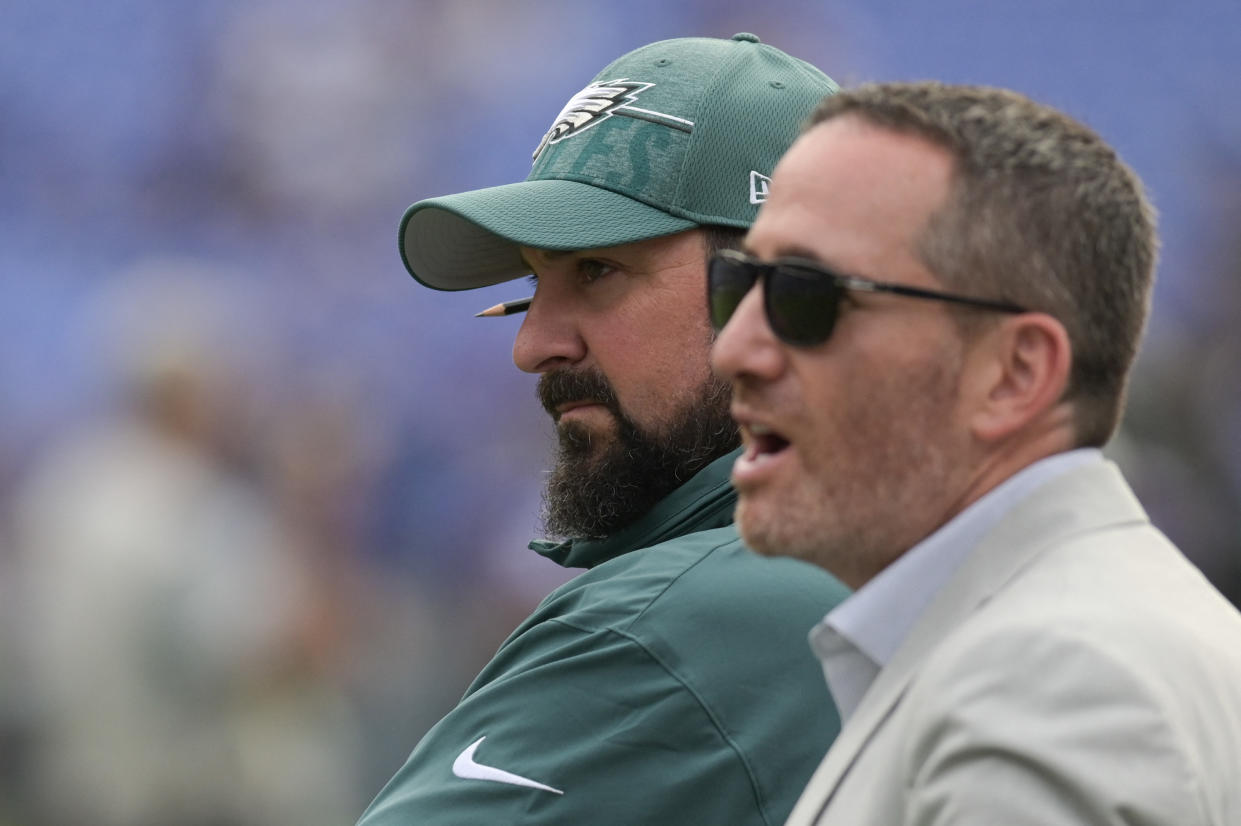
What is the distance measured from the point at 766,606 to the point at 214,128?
434cm

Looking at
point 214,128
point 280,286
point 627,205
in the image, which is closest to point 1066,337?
point 627,205

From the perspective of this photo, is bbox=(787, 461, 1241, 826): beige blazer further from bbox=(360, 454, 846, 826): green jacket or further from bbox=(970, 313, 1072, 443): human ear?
bbox=(360, 454, 846, 826): green jacket

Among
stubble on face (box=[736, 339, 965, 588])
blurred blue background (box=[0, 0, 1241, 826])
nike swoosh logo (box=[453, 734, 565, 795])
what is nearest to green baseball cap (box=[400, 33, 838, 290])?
nike swoosh logo (box=[453, 734, 565, 795])

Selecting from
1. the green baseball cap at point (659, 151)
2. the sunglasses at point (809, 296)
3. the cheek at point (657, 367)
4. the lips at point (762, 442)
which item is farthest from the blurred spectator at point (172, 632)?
the sunglasses at point (809, 296)

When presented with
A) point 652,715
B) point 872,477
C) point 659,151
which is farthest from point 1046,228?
point 659,151

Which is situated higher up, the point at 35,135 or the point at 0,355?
the point at 35,135

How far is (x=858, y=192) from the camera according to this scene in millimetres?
1378

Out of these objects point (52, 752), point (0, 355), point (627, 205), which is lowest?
point (52, 752)

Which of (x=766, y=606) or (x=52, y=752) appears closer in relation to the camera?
(x=766, y=606)

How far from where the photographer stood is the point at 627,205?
2.21m

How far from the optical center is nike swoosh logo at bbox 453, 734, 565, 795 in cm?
172

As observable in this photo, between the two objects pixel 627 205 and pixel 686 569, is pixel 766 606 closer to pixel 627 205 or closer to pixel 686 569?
pixel 686 569

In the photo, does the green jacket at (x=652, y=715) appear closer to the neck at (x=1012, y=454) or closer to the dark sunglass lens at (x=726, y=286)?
the dark sunglass lens at (x=726, y=286)

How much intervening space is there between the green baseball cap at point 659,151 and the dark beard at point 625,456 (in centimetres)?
21
